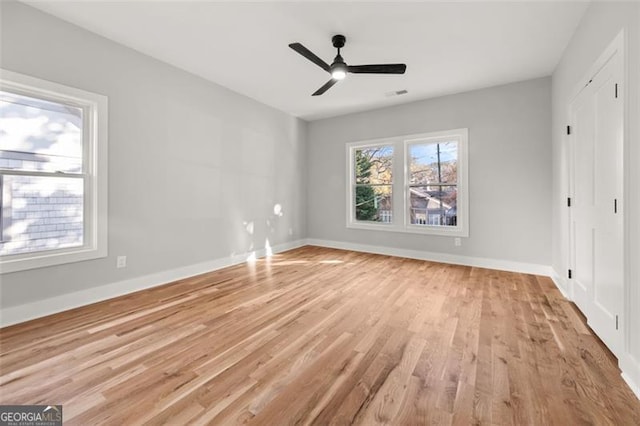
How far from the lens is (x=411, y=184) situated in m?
5.10

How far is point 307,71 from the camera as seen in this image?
3.77 metres

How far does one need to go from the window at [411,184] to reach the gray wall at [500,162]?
15cm

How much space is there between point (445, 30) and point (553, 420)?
3327 mm

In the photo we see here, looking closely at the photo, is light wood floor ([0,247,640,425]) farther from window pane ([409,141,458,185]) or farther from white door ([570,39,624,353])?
window pane ([409,141,458,185])

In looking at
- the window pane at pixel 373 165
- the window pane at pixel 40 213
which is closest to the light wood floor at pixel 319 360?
the window pane at pixel 40 213

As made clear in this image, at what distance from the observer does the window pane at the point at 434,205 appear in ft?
15.5

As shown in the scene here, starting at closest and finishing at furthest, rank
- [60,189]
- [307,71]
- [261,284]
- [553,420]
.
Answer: [553,420]
[60,189]
[261,284]
[307,71]

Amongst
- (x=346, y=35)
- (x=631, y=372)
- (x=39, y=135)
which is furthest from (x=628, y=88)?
(x=39, y=135)

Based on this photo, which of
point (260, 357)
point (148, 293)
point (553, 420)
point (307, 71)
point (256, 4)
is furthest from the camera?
point (307, 71)

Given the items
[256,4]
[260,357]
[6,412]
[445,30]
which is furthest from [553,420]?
[256,4]

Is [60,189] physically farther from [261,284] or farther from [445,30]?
[445,30]

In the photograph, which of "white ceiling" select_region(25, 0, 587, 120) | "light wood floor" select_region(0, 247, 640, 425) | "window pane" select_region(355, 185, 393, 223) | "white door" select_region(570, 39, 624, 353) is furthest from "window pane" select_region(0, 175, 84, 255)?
"white door" select_region(570, 39, 624, 353)

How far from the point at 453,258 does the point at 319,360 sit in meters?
3.62

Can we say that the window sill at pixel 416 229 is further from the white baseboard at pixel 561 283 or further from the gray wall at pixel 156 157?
the gray wall at pixel 156 157
